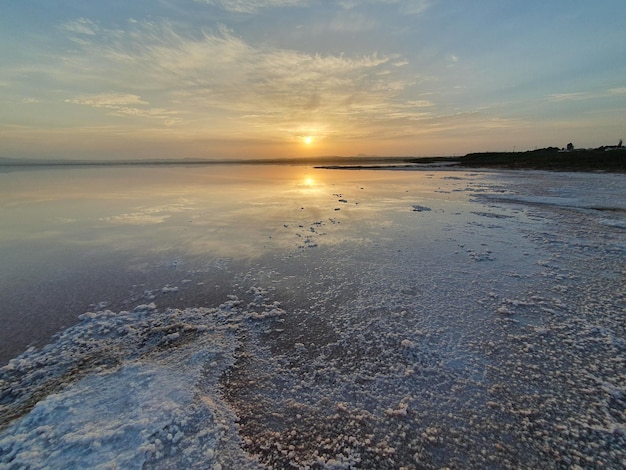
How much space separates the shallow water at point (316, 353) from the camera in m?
2.72

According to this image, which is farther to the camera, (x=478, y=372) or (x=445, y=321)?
(x=445, y=321)

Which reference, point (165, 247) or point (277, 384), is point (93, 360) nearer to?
point (277, 384)

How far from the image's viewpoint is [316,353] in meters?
Answer: 4.02

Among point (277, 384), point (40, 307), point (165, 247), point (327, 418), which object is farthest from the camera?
point (165, 247)

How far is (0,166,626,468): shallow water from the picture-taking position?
2.72 m

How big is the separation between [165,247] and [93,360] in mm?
4897

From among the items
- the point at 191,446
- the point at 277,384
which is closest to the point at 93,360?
the point at 191,446

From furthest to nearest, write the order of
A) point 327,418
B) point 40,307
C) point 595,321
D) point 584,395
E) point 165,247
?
point 165,247, point 40,307, point 595,321, point 584,395, point 327,418

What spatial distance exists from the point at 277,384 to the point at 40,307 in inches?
180

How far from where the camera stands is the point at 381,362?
3816mm

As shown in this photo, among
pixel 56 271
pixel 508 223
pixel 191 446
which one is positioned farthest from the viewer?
pixel 508 223

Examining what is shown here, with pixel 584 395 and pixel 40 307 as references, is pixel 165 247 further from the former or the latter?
pixel 584 395

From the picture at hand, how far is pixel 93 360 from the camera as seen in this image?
387 centimetres

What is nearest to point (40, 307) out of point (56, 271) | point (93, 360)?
point (56, 271)
